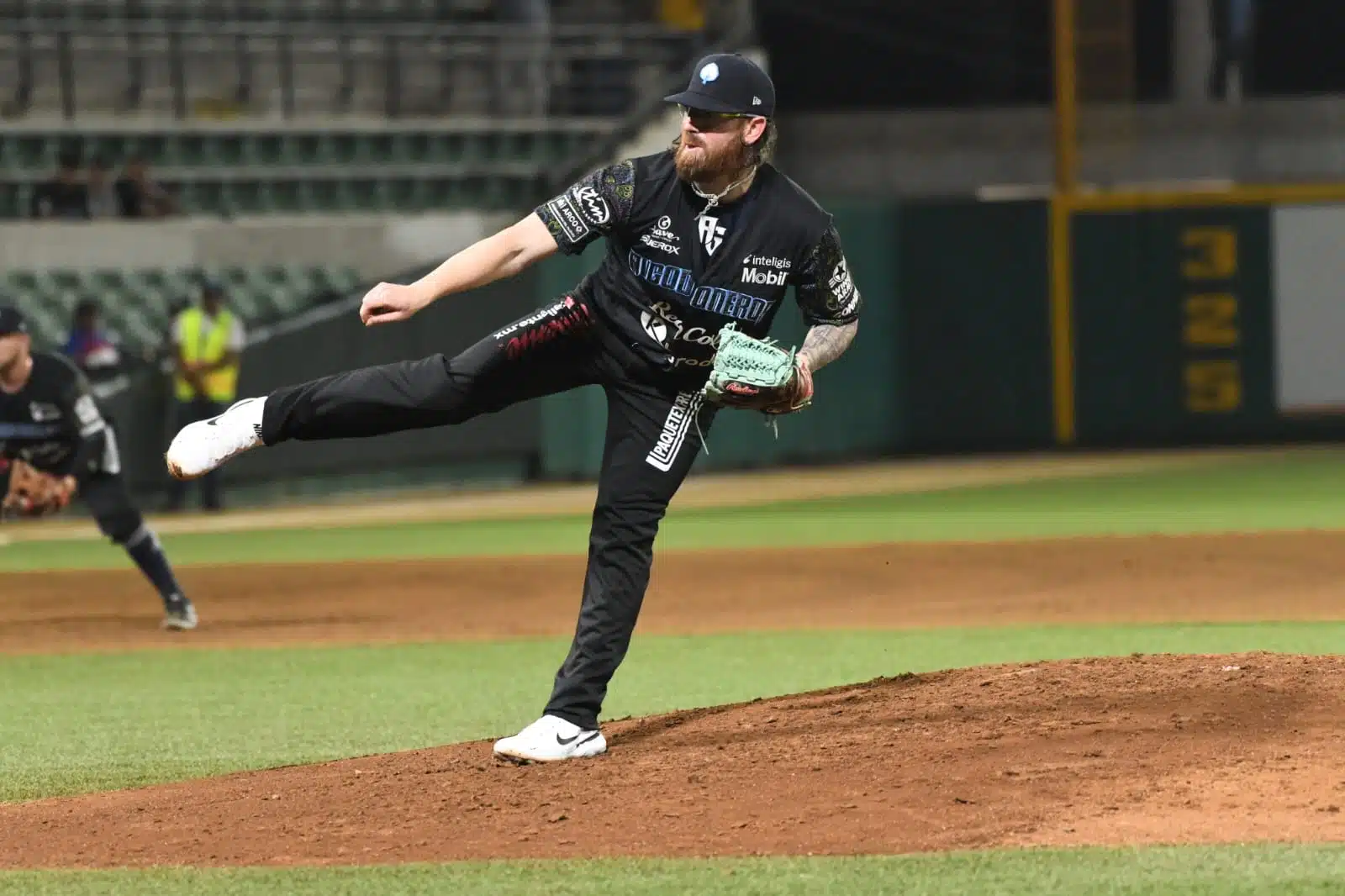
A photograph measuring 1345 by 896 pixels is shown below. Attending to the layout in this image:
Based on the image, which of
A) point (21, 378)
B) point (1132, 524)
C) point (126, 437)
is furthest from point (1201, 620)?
point (126, 437)

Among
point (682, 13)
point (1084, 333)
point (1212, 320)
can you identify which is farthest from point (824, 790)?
point (682, 13)

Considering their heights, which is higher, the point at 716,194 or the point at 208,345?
the point at 716,194

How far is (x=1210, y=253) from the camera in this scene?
73.3 feet

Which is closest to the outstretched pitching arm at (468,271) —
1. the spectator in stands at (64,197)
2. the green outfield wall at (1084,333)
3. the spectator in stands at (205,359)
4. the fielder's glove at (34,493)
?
the fielder's glove at (34,493)

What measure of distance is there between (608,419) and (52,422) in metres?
5.18

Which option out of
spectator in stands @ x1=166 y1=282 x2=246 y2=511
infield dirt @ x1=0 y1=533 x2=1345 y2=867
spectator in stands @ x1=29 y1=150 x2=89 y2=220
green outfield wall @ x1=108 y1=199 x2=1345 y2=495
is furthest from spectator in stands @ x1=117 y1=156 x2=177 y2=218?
infield dirt @ x1=0 y1=533 x2=1345 y2=867

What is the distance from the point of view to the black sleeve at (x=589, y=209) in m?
6.04

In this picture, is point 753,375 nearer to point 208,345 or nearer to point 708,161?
point 708,161

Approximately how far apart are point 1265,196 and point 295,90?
1044 cm

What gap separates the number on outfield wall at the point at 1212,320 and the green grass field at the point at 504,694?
554 centimetres

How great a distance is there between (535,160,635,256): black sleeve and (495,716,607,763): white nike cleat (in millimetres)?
1381

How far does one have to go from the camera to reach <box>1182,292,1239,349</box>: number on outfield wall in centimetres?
2225

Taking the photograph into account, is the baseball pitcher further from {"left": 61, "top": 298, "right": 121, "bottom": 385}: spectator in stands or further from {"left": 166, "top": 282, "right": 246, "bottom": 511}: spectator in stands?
{"left": 61, "top": 298, "right": 121, "bottom": 385}: spectator in stands

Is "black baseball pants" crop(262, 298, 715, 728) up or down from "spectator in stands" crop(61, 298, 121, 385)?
up
